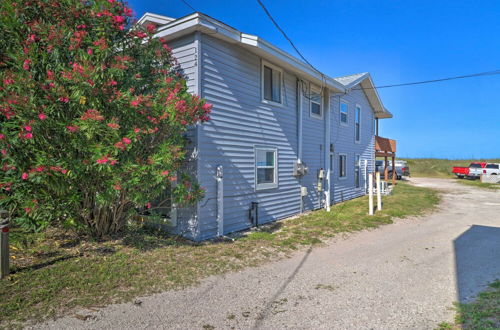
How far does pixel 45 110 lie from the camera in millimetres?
4375

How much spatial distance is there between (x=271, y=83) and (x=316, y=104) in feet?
10.4

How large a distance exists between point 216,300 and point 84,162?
2.88 m

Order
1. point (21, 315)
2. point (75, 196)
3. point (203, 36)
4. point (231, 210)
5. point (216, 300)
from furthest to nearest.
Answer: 1. point (231, 210)
2. point (203, 36)
3. point (75, 196)
4. point (216, 300)
5. point (21, 315)

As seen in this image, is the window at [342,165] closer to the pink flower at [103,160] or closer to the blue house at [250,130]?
the blue house at [250,130]

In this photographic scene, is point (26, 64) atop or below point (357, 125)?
below

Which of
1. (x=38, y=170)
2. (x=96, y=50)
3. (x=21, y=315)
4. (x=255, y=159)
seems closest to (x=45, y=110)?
(x=38, y=170)

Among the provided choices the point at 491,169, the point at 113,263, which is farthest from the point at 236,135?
the point at 491,169

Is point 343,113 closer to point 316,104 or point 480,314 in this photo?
point 316,104

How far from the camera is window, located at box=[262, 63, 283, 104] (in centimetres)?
879

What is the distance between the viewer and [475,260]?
5609 millimetres

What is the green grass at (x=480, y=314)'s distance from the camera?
3.15 m

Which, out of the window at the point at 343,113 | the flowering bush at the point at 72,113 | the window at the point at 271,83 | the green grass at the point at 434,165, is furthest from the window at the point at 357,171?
the green grass at the point at 434,165

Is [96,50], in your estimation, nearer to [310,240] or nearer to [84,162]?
[84,162]

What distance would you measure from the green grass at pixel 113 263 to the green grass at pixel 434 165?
35661mm
